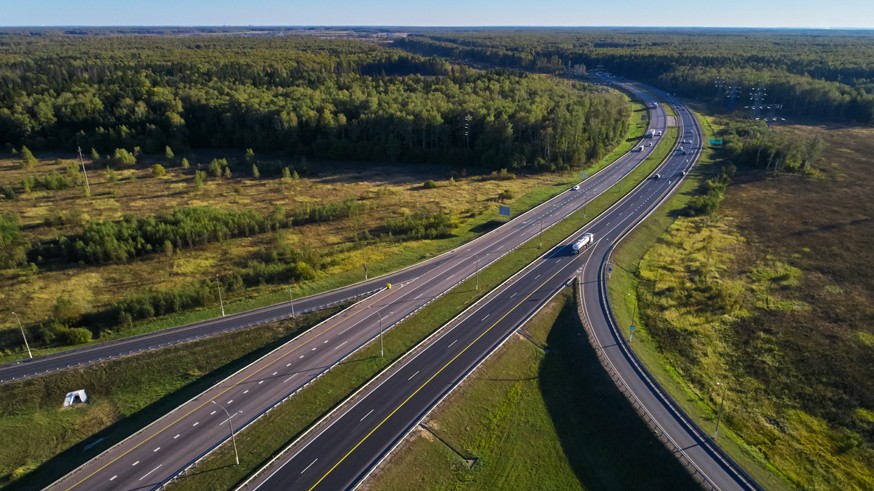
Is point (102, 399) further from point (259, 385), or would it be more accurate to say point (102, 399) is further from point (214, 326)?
point (259, 385)

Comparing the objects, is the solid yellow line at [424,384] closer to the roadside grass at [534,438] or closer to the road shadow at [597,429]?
the roadside grass at [534,438]

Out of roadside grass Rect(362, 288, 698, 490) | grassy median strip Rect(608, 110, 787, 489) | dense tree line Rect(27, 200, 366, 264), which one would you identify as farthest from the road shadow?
dense tree line Rect(27, 200, 366, 264)

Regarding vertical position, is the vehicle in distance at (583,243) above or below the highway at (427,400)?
above

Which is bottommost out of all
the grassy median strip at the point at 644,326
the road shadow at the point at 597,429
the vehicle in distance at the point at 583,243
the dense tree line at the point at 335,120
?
the road shadow at the point at 597,429

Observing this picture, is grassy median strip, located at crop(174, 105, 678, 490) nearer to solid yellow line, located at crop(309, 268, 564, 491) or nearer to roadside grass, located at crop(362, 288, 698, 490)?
solid yellow line, located at crop(309, 268, 564, 491)

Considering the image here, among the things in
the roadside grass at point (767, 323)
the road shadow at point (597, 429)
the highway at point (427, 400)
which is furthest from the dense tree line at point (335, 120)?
the road shadow at point (597, 429)

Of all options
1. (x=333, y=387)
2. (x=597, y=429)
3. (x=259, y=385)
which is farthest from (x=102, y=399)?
(x=597, y=429)
